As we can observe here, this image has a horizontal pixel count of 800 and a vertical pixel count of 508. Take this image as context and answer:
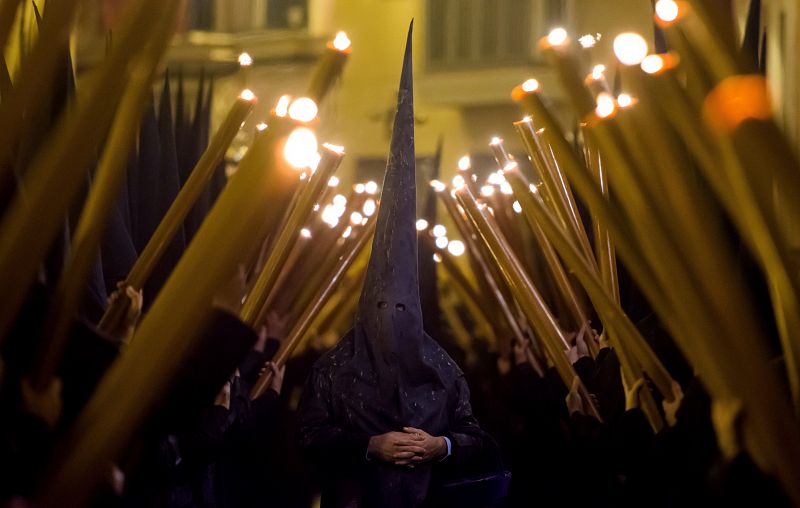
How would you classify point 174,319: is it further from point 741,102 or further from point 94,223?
point 741,102

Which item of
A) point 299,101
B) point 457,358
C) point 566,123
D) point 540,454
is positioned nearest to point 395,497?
point 540,454

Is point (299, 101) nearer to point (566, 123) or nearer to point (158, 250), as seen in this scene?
point (158, 250)

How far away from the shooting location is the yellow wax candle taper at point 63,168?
1437 millimetres

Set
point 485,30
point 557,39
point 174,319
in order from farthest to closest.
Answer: point 485,30, point 557,39, point 174,319

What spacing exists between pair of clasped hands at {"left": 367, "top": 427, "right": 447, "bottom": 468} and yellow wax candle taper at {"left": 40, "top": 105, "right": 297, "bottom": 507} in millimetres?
1921

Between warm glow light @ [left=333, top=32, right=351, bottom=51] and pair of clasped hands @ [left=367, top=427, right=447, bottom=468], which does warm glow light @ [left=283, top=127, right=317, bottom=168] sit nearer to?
warm glow light @ [left=333, top=32, right=351, bottom=51]

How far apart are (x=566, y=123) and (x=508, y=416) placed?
19.4ft

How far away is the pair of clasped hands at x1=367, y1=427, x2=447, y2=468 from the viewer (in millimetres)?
3309

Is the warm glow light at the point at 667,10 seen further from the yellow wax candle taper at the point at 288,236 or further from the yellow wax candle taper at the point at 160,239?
the yellow wax candle taper at the point at 288,236

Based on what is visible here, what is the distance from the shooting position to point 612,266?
287 centimetres

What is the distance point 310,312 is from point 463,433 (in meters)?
0.72

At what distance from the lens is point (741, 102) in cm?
121

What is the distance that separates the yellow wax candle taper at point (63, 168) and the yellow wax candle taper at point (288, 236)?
1722mm

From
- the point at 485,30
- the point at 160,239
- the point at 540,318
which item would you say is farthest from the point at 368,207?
the point at 485,30
